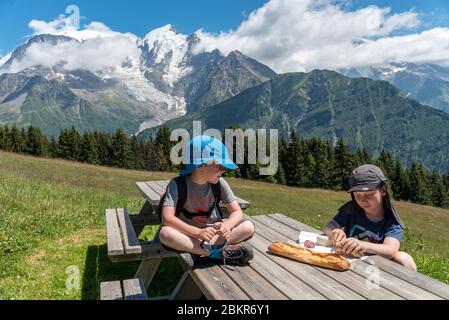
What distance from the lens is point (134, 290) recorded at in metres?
4.45

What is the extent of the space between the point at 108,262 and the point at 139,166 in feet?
275

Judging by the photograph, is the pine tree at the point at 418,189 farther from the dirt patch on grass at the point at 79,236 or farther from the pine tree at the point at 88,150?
the dirt patch on grass at the point at 79,236

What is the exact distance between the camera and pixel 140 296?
4281mm

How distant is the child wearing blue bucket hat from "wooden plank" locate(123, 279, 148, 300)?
0.56 meters

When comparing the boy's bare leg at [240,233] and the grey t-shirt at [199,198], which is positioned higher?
the grey t-shirt at [199,198]

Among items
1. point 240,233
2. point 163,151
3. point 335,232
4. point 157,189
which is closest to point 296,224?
point 335,232

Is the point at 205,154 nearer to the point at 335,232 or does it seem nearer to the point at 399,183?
the point at 335,232

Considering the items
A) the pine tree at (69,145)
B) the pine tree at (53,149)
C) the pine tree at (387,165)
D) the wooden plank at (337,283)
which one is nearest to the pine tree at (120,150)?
the pine tree at (69,145)

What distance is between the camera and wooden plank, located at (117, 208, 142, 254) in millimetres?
5406

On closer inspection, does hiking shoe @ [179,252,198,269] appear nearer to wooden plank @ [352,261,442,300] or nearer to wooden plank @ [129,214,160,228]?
wooden plank @ [352,261,442,300]

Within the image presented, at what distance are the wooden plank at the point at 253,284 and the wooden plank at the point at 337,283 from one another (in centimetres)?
38

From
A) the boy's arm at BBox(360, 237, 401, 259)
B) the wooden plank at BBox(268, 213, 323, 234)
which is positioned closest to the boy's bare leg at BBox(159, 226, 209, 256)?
the boy's arm at BBox(360, 237, 401, 259)

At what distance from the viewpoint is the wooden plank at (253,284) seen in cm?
341
